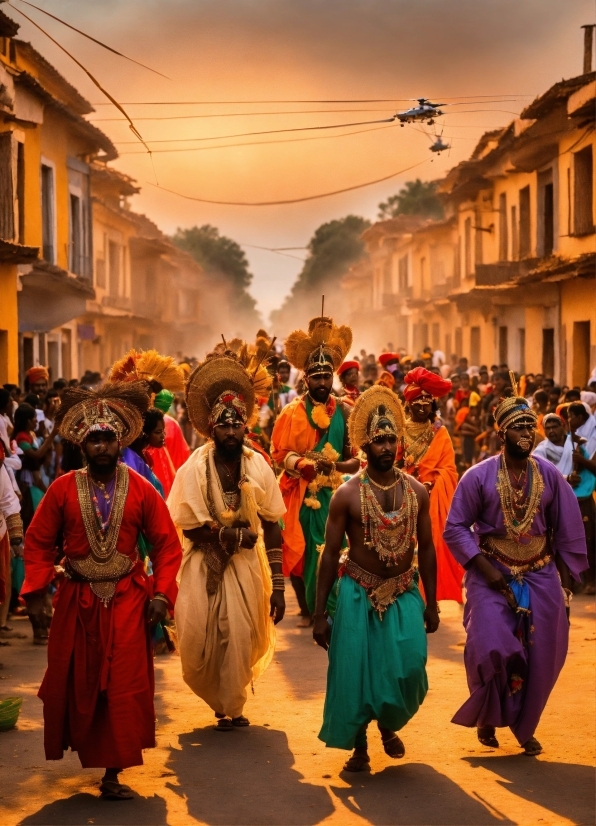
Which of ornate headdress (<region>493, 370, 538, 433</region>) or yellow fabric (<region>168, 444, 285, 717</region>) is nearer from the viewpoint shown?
ornate headdress (<region>493, 370, 538, 433</region>)

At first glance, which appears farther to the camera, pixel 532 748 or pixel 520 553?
pixel 520 553

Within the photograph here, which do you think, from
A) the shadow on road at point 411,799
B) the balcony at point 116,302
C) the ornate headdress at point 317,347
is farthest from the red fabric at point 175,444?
the balcony at point 116,302

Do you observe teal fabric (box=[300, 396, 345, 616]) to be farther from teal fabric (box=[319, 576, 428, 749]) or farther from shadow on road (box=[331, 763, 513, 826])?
shadow on road (box=[331, 763, 513, 826])

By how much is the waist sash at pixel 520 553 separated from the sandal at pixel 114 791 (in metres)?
2.36

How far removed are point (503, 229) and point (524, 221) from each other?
2.62 meters

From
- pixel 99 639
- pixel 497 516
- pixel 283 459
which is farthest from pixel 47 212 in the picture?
pixel 99 639

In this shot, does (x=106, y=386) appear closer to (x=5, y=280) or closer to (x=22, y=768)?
(x=22, y=768)

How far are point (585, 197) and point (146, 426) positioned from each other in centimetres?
1714

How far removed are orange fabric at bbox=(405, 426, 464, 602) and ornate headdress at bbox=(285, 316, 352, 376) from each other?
111 centimetres

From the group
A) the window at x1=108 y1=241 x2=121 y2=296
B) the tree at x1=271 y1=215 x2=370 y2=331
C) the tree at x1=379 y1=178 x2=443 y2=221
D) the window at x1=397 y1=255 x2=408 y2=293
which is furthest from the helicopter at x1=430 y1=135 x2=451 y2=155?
the tree at x1=271 y1=215 x2=370 y2=331

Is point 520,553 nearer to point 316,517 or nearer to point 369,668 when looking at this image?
point 369,668

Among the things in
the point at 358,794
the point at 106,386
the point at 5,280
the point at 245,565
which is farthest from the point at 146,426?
the point at 5,280

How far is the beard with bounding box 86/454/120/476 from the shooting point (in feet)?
21.8

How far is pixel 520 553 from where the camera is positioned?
24.0ft
